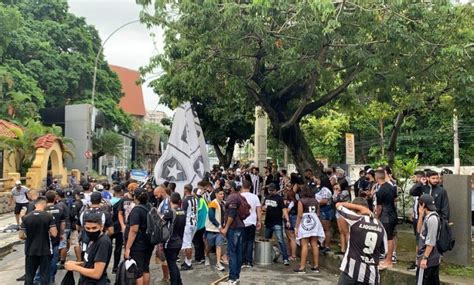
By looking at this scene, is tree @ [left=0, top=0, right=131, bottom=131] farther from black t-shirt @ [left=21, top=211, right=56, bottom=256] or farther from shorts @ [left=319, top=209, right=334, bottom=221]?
shorts @ [left=319, top=209, right=334, bottom=221]

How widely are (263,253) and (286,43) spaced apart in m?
4.57

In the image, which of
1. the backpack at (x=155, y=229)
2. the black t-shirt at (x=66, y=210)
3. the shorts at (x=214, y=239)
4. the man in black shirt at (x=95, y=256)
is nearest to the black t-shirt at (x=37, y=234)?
the black t-shirt at (x=66, y=210)

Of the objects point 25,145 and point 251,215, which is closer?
point 251,215

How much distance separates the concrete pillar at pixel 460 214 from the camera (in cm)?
798

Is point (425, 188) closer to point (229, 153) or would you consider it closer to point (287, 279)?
point (287, 279)

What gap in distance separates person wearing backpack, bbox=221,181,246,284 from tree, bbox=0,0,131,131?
2566 centimetres

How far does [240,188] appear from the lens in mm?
8992

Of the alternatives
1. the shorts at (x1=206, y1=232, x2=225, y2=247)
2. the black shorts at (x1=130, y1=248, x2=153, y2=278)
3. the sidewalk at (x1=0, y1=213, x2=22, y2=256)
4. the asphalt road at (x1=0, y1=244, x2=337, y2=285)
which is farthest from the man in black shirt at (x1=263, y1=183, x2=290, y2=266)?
the sidewalk at (x1=0, y1=213, x2=22, y2=256)

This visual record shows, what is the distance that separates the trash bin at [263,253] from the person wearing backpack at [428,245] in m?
3.67

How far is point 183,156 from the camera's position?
38.9ft

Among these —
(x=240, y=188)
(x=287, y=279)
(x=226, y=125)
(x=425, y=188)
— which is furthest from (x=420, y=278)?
(x=226, y=125)

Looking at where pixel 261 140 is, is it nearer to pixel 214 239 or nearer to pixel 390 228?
pixel 214 239

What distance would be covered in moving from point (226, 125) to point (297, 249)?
14065mm

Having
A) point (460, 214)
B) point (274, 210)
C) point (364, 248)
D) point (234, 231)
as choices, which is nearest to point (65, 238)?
point (234, 231)
